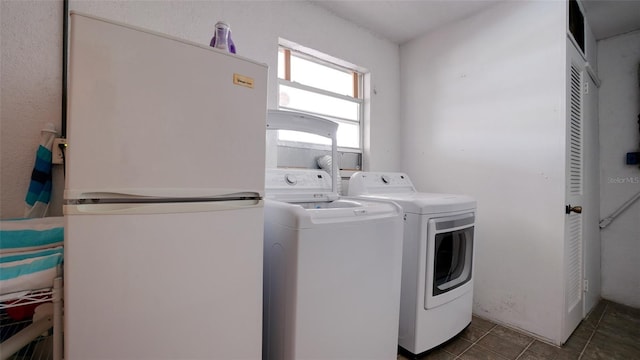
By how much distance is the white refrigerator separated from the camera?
713mm

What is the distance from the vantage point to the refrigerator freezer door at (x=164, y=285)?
2.34 ft

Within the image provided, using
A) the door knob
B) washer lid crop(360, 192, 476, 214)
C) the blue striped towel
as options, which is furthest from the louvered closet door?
the blue striped towel

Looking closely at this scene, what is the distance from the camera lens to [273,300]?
119 cm

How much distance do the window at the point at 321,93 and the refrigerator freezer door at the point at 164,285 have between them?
1342 millimetres

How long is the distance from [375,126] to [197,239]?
2153mm

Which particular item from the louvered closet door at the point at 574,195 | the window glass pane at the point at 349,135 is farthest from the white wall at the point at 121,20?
the louvered closet door at the point at 574,195

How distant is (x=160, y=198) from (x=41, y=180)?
2.68 ft

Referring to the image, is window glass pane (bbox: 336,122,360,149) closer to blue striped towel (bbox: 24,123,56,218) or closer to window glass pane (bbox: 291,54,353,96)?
window glass pane (bbox: 291,54,353,96)

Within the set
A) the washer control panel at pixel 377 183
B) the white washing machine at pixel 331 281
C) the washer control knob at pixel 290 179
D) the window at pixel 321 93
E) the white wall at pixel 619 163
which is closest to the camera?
the white washing machine at pixel 331 281

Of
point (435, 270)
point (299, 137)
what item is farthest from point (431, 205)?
point (299, 137)

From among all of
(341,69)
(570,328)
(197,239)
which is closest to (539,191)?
(570,328)

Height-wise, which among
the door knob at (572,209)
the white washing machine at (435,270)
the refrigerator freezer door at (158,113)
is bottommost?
the white washing machine at (435,270)

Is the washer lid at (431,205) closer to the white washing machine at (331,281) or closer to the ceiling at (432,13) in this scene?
the white washing machine at (331,281)

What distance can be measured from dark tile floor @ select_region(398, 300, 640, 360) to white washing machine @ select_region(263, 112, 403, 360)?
0.61 meters
